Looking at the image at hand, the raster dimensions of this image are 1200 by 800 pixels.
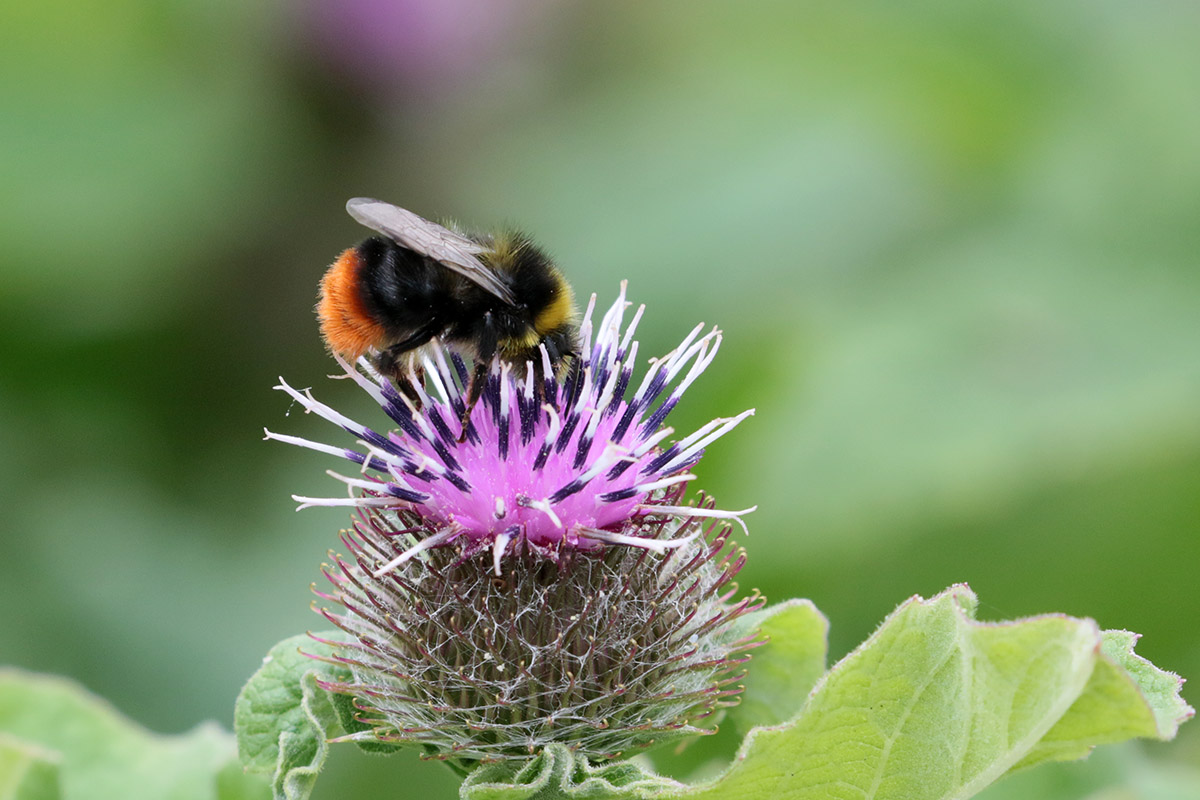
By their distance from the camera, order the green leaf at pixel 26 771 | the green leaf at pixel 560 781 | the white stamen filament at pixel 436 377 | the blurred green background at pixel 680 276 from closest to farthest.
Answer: the green leaf at pixel 560 781 → the green leaf at pixel 26 771 → the white stamen filament at pixel 436 377 → the blurred green background at pixel 680 276

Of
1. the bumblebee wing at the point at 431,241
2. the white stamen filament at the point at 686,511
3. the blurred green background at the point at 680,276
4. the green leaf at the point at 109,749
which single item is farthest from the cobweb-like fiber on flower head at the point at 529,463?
the blurred green background at the point at 680,276

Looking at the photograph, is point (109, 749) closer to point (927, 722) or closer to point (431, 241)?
point (431, 241)

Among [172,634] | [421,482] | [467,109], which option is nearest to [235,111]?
[467,109]

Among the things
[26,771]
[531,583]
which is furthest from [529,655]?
[26,771]

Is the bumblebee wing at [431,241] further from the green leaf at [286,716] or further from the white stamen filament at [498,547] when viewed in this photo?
the green leaf at [286,716]

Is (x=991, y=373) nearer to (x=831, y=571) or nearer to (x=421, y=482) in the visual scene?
(x=831, y=571)

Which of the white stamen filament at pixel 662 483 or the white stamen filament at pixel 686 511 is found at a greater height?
the white stamen filament at pixel 662 483
